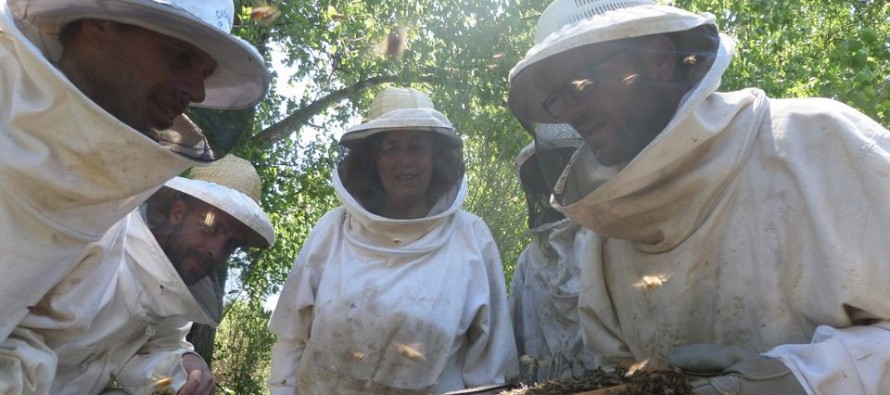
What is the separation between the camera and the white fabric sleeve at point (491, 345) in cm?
427

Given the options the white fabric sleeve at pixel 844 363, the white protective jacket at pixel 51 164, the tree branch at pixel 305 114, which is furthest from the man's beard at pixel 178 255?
the tree branch at pixel 305 114

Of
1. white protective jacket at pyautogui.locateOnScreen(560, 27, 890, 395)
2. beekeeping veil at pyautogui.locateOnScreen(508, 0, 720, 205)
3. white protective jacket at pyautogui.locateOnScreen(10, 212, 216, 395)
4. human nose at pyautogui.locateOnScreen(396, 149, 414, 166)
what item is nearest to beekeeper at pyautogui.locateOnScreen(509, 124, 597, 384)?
human nose at pyautogui.locateOnScreen(396, 149, 414, 166)

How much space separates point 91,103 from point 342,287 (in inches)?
75.8

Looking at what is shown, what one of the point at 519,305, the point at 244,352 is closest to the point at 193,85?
the point at 519,305

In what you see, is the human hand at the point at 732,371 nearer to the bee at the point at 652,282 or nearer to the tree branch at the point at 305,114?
the bee at the point at 652,282

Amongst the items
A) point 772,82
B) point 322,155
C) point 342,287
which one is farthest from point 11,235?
point 322,155

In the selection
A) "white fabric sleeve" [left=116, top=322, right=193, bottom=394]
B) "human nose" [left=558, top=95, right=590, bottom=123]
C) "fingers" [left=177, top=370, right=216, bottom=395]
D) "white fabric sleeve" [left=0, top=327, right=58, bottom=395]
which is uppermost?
"human nose" [left=558, top=95, right=590, bottom=123]

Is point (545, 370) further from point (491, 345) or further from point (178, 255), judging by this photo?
point (178, 255)

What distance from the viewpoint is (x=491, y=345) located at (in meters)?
4.34

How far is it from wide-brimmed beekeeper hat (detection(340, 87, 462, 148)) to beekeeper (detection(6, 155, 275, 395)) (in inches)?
25.9

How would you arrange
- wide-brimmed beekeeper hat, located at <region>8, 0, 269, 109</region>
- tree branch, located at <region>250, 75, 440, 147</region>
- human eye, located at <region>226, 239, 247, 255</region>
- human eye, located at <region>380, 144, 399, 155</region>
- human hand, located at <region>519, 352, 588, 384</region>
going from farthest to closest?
tree branch, located at <region>250, 75, 440, 147</region>, human eye, located at <region>380, 144, 399, 155</region>, human eye, located at <region>226, 239, 247, 255</region>, human hand, located at <region>519, 352, 588, 384</region>, wide-brimmed beekeeper hat, located at <region>8, 0, 269, 109</region>

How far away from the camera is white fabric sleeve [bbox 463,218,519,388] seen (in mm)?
4266

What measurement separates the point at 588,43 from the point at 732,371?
1057 millimetres

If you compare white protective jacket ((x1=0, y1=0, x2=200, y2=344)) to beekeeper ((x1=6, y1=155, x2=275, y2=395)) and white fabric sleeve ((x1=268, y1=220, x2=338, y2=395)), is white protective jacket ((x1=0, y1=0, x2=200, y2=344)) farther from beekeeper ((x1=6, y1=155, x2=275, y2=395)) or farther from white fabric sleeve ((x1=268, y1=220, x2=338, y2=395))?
white fabric sleeve ((x1=268, y1=220, x2=338, y2=395))
